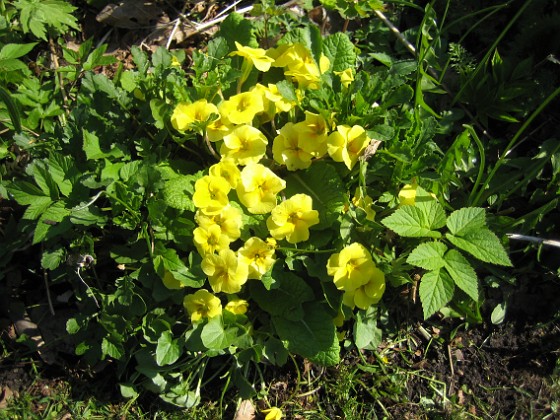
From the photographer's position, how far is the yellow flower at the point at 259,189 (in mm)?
2088

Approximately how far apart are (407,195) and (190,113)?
90 centimetres

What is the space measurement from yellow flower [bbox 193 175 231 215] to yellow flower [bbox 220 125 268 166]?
0.39ft

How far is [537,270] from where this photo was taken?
8.95ft

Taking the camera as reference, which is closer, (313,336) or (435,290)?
(435,290)

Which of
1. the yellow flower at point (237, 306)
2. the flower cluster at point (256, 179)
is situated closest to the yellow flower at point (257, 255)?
the flower cluster at point (256, 179)

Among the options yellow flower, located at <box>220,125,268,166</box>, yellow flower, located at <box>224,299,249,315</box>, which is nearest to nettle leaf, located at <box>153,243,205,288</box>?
yellow flower, located at <box>224,299,249,315</box>

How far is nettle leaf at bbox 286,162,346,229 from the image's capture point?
225cm

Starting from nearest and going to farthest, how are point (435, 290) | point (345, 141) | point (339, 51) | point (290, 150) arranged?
point (435, 290), point (345, 141), point (290, 150), point (339, 51)

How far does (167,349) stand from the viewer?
2.25 metres

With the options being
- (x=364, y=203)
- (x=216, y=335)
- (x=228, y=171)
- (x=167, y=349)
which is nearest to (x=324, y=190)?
(x=364, y=203)

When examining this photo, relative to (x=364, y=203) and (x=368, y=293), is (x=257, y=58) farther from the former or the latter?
(x=368, y=293)

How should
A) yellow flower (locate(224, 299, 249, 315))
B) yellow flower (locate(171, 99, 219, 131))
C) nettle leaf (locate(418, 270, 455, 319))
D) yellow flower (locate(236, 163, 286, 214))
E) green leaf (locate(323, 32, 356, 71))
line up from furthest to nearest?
1. green leaf (locate(323, 32, 356, 71))
2. yellow flower (locate(224, 299, 249, 315))
3. yellow flower (locate(171, 99, 219, 131))
4. yellow flower (locate(236, 163, 286, 214))
5. nettle leaf (locate(418, 270, 455, 319))

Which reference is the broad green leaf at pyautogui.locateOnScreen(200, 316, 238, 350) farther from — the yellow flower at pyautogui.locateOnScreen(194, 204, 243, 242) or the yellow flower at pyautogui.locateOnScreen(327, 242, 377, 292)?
the yellow flower at pyautogui.locateOnScreen(327, 242, 377, 292)

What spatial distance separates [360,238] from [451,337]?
Result: 79cm
